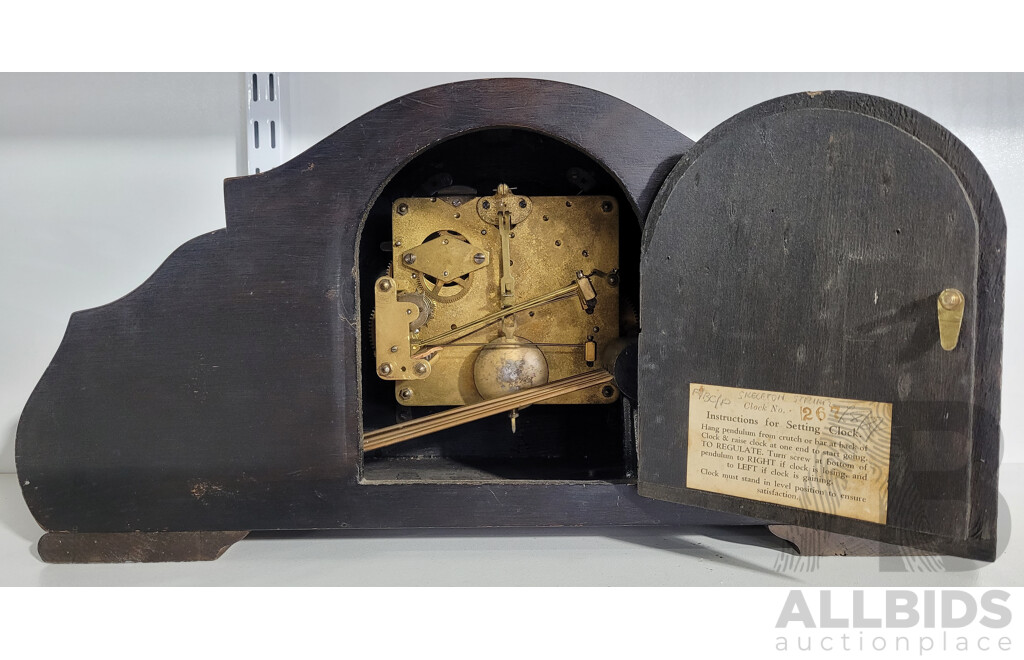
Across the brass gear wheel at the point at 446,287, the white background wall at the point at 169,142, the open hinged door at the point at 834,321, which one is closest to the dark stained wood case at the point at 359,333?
the open hinged door at the point at 834,321

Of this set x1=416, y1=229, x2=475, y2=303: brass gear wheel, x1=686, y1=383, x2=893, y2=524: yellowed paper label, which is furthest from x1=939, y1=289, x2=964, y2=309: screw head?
x1=416, y1=229, x2=475, y2=303: brass gear wheel

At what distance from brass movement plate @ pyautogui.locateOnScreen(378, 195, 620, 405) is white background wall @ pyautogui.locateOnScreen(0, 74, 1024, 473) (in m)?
0.37

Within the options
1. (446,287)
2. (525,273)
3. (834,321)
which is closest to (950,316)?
(834,321)

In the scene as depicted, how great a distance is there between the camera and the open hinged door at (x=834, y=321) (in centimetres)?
94

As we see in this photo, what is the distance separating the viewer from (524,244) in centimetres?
139

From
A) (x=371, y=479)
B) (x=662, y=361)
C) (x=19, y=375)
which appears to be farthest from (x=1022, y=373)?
(x=19, y=375)

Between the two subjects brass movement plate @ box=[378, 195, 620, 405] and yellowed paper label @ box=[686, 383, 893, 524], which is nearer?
yellowed paper label @ box=[686, 383, 893, 524]

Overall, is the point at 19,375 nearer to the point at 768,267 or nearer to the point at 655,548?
the point at 655,548

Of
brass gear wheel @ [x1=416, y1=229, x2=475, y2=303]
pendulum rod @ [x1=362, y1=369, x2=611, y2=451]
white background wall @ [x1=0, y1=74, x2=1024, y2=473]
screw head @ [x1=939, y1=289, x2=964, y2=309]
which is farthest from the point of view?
white background wall @ [x1=0, y1=74, x2=1024, y2=473]

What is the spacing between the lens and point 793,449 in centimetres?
100

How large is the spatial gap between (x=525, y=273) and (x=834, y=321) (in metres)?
0.56

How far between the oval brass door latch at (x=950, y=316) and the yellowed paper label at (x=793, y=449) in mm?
100

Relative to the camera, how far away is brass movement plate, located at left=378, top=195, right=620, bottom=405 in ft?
4.57

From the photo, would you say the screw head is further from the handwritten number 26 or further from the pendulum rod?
the pendulum rod
